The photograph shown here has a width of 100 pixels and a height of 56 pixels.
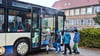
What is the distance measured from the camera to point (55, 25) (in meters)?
8.35

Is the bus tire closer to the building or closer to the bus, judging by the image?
the bus

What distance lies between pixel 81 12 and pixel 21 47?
134ft

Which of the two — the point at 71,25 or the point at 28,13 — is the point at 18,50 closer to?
the point at 28,13

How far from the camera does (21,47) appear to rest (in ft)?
20.7

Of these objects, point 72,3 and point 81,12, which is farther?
point 72,3

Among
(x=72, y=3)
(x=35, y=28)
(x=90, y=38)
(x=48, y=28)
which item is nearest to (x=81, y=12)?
(x=72, y=3)

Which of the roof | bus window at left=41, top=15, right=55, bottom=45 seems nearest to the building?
the roof

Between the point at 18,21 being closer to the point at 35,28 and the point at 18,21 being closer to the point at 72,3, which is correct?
the point at 35,28

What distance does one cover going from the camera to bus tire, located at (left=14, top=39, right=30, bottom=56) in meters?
6.08

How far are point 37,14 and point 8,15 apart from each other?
6.10 ft

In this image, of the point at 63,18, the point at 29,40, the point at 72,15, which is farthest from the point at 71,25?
the point at 29,40

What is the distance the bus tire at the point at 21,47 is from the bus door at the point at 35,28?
1.68ft

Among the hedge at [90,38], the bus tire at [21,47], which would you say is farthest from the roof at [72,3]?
the bus tire at [21,47]

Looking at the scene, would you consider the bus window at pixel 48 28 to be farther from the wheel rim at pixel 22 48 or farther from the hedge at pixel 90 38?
the hedge at pixel 90 38
